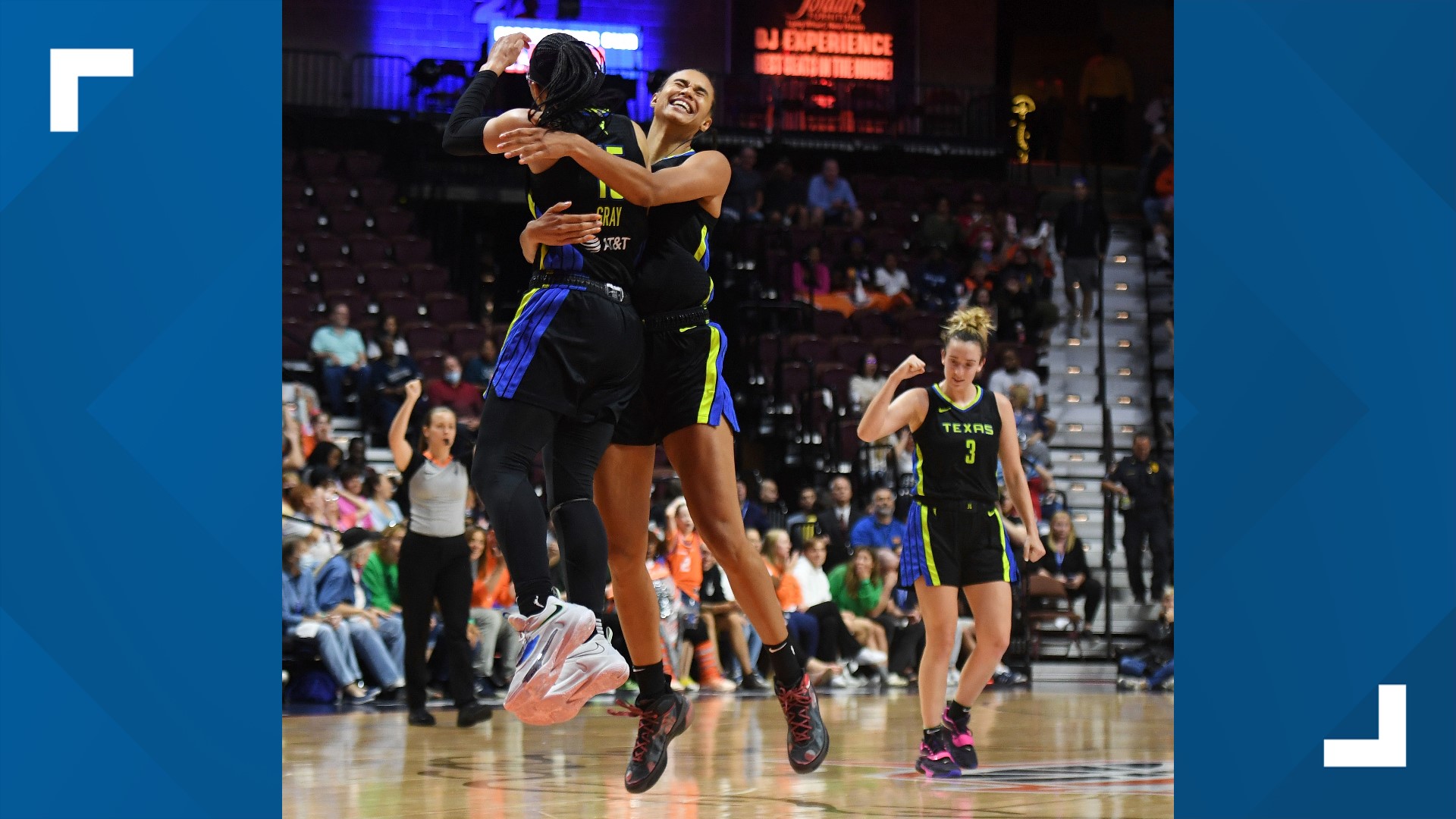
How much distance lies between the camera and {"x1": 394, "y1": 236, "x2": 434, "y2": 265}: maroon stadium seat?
47.1 feet

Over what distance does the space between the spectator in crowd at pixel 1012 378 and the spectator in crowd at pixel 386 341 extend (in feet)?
15.9

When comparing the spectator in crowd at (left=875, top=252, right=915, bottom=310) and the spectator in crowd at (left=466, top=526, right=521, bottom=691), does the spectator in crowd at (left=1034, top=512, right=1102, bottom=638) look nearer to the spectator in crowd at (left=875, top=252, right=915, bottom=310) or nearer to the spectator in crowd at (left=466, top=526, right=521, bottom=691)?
the spectator in crowd at (left=875, top=252, right=915, bottom=310)

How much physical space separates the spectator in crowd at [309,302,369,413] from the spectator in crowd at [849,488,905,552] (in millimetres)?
3847

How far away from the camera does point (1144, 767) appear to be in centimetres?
634

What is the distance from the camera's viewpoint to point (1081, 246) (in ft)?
50.2

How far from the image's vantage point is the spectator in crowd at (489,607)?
9727 mm

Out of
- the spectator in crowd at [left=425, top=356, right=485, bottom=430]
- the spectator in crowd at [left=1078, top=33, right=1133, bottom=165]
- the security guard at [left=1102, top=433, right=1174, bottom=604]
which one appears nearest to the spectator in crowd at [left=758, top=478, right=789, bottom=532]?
the spectator in crowd at [left=425, top=356, right=485, bottom=430]

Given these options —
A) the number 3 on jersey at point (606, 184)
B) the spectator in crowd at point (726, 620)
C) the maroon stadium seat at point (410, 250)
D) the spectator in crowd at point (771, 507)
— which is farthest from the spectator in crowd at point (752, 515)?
the number 3 on jersey at point (606, 184)

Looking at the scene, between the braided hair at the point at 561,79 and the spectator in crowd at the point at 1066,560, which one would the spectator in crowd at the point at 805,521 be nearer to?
the spectator in crowd at the point at 1066,560

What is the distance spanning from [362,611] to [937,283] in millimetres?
7340

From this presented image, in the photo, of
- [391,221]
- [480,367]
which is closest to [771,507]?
[480,367]
